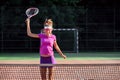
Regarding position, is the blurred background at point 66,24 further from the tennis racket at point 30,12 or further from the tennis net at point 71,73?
the tennis racket at point 30,12

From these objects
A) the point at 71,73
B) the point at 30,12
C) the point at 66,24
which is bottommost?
the point at 66,24

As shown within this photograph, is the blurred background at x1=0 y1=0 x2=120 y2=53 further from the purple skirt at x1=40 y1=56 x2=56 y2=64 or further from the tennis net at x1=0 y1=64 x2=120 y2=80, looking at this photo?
the purple skirt at x1=40 y1=56 x2=56 y2=64

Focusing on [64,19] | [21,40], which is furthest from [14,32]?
[64,19]

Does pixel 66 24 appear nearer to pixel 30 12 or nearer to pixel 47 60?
pixel 30 12

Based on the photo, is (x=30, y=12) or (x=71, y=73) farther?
(x=30, y=12)

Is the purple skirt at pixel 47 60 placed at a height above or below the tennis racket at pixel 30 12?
below

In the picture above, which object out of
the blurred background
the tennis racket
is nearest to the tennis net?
the tennis racket

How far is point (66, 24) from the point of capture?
28.4m

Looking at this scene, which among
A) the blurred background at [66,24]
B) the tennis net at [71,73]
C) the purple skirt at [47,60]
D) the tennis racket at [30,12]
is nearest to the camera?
the purple skirt at [47,60]

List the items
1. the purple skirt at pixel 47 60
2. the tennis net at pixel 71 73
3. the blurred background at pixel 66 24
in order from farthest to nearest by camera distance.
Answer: the blurred background at pixel 66 24 → the tennis net at pixel 71 73 → the purple skirt at pixel 47 60

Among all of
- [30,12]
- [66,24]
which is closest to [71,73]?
[30,12]

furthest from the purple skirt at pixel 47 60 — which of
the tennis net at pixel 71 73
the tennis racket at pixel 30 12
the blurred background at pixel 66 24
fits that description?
the blurred background at pixel 66 24

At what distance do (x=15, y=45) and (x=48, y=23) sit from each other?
1899 cm

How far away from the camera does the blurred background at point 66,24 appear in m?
27.9
